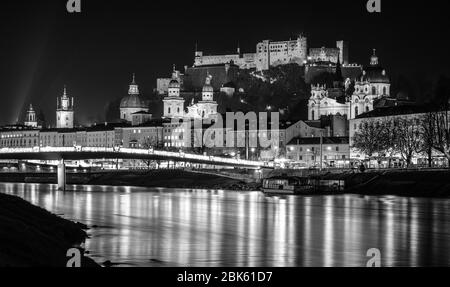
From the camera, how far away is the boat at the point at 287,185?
77.3m

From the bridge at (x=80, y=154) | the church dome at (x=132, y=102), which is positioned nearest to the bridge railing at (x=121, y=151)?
the bridge at (x=80, y=154)

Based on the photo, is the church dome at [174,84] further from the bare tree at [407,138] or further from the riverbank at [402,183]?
the riverbank at [402,183]

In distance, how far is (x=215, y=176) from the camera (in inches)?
3853

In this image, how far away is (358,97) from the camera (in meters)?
144

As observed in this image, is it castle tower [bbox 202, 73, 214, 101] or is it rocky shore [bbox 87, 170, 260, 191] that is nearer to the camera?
rocky shore [bbox 87, 170, 260, 191]

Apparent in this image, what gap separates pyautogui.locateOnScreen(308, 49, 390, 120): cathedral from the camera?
144000mm

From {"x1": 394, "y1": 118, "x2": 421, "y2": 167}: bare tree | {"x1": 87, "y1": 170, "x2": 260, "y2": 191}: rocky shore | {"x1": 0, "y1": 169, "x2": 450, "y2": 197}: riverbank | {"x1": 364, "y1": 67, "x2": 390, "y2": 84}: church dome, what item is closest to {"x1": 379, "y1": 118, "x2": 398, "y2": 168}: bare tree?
{"x1": 394, "y1": 118, "x2": 421, "y2": 167}: bare tree

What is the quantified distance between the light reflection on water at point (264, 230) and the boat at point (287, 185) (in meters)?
9.51

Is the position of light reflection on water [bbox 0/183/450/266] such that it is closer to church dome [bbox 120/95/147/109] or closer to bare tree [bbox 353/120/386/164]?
bare tree [bbox 353/120/386/164]

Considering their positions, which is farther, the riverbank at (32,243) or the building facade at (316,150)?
the building facade at (316,150)

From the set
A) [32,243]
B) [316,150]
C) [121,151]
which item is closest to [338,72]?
[316,150]

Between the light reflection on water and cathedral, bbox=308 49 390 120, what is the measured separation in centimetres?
7839

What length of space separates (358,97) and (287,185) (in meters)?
68.4

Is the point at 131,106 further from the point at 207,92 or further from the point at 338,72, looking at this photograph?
the point at 338,72
